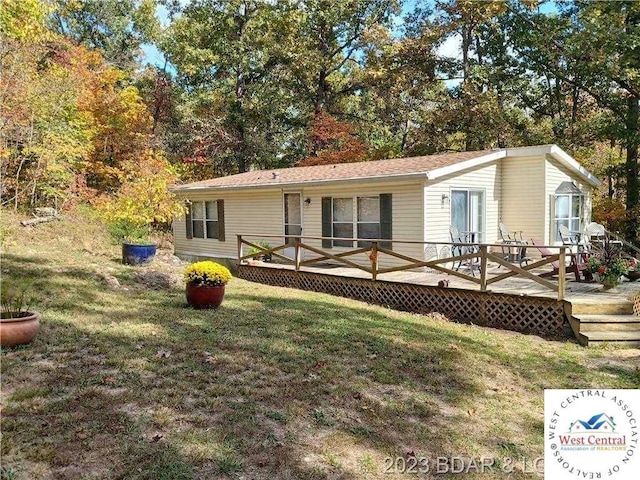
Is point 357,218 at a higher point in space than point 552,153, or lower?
lower

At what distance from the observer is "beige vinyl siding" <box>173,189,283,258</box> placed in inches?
560

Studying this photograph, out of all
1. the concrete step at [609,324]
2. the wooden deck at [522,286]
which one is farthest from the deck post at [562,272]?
the concrete step at [609,324]

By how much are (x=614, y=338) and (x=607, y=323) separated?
0.27 metres

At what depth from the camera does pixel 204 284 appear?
7.41 metres

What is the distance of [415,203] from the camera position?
11078mm

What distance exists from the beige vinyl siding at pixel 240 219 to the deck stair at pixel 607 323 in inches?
326

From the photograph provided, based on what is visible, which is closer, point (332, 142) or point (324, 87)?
point (332, 142)

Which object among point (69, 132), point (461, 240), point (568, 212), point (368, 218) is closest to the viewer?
point (461, 240)

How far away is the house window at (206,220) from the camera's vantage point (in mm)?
15709

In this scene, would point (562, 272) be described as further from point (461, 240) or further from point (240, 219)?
point (240, 219)

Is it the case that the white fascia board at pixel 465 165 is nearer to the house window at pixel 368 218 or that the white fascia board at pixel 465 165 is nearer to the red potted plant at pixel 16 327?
the house window at pixel 368 218

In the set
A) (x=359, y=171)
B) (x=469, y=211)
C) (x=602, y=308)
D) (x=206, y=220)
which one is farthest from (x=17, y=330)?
(x=206, y=220)

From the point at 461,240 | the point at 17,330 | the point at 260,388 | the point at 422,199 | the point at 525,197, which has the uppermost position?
the point at 525,197

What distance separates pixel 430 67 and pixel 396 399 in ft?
64.4
